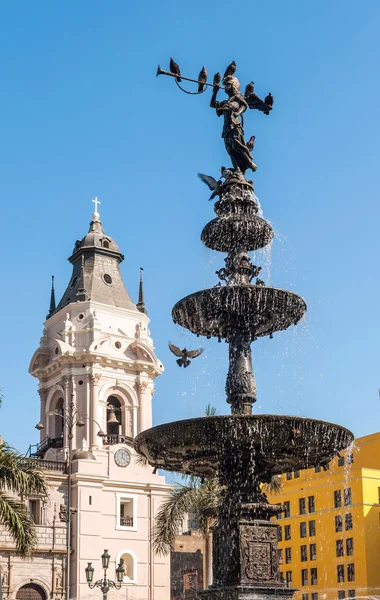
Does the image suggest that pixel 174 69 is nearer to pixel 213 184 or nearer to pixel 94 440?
pixel 213 184

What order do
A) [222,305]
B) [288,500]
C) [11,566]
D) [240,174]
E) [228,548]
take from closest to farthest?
1. [228,548]
2. [222,305]
3. [240,174]
4. [11,566]
5. [288,500]

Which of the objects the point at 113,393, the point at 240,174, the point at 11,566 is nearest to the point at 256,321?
the point at 240,174

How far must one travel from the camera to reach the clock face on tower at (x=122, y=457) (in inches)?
1890

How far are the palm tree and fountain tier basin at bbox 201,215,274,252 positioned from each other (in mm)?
8726

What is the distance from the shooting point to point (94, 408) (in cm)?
4922

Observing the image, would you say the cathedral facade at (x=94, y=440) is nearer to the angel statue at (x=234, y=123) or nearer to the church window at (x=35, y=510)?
the church window at (x=35, y=510)

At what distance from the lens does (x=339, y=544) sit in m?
54.7

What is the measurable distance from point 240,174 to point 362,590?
41234mm

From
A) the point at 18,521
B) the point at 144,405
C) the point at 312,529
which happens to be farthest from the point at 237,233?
the point at 312,529

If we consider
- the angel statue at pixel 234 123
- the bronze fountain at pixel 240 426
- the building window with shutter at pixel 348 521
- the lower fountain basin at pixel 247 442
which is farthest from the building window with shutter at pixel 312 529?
the angel statue at pixel 234 123

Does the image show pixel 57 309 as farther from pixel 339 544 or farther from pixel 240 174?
pixel 240 174

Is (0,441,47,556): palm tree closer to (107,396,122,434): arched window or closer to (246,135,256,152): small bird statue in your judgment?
(246,135,256,152): small bird statue

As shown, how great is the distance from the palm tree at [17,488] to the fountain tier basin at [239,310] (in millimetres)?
8177

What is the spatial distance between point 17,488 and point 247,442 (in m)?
10.1
